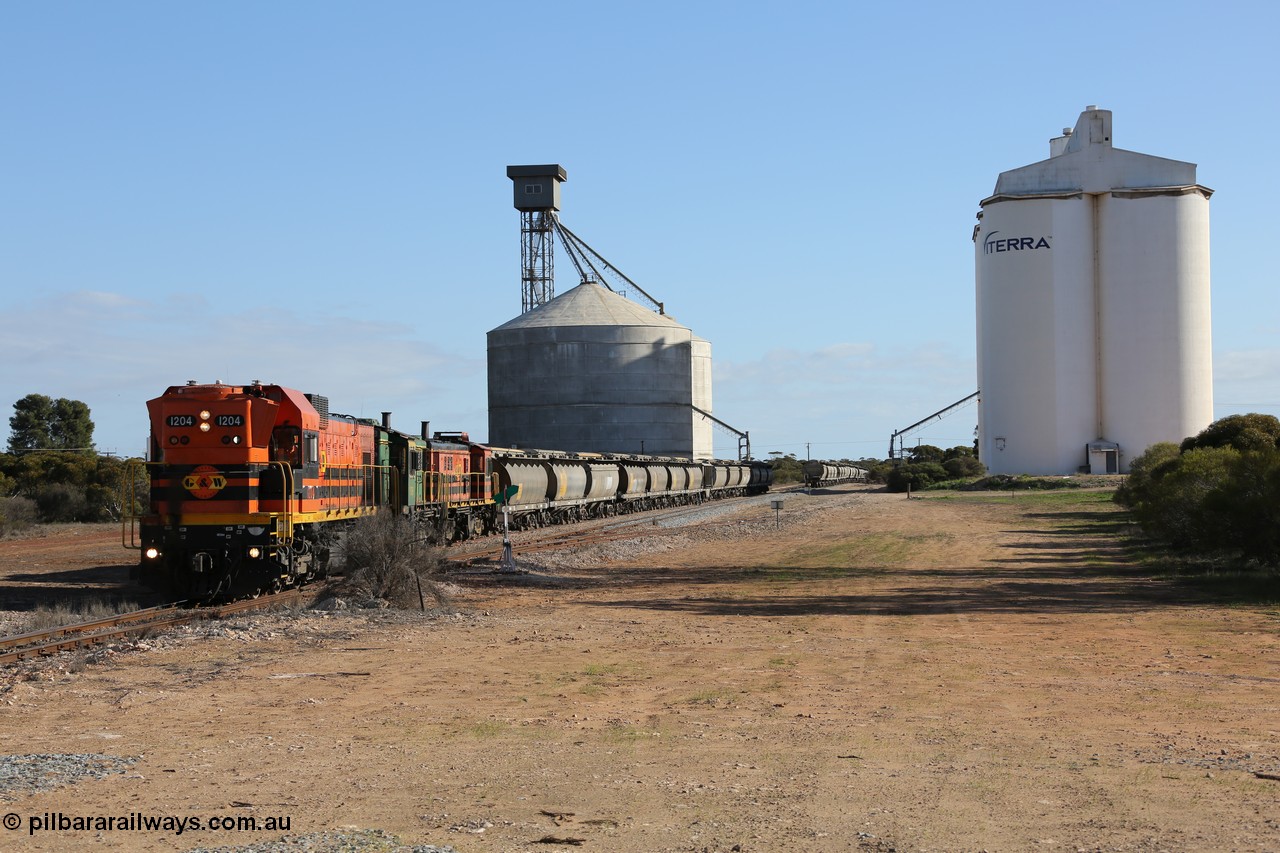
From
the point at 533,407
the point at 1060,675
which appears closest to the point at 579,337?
the point at 533,407

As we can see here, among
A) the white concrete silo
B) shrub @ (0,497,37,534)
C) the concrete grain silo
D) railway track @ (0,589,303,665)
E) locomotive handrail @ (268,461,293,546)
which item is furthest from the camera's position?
the concrete grain silo

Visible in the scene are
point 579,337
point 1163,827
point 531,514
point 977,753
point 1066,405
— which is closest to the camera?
point 1163,827

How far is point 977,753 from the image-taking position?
9.81 meters

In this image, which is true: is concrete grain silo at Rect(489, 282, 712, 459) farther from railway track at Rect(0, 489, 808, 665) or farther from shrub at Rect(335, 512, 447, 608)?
shrub at Rect(335, 512, 447, 608)

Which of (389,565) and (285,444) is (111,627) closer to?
(389,565)

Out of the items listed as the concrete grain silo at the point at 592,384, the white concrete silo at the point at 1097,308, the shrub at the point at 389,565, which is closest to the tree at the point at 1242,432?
the white concrete silo at the point at 1097,308

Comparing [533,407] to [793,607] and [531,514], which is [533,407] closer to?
[531,514]

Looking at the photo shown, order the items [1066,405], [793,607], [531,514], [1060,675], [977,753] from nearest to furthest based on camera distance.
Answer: [977,753] < [1060,675] < [793,607] < [531,514] < [1066,405]

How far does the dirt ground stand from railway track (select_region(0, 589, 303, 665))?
117 centimetres

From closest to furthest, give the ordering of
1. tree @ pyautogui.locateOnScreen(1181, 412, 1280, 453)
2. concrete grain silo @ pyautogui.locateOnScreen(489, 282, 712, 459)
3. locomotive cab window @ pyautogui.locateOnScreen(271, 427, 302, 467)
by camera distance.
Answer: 1. locomotive cab window @ pyautogui.locateOnScreen(271, 427, 302, 467)
2. tree @ pyautogui.locateOnScreen(1181, 412, 1280, 453)
3. concrete grain silo @ pyautogui.locateOnScreen(489, 282, 712, 459)

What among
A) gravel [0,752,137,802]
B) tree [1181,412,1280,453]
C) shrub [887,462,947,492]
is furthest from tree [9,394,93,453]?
Result: gravel [0,752,137,802]

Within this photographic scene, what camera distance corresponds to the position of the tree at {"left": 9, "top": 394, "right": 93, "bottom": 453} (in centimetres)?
8594

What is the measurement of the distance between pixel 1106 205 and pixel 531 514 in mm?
55184

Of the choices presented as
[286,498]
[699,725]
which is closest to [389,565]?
[286,498]
